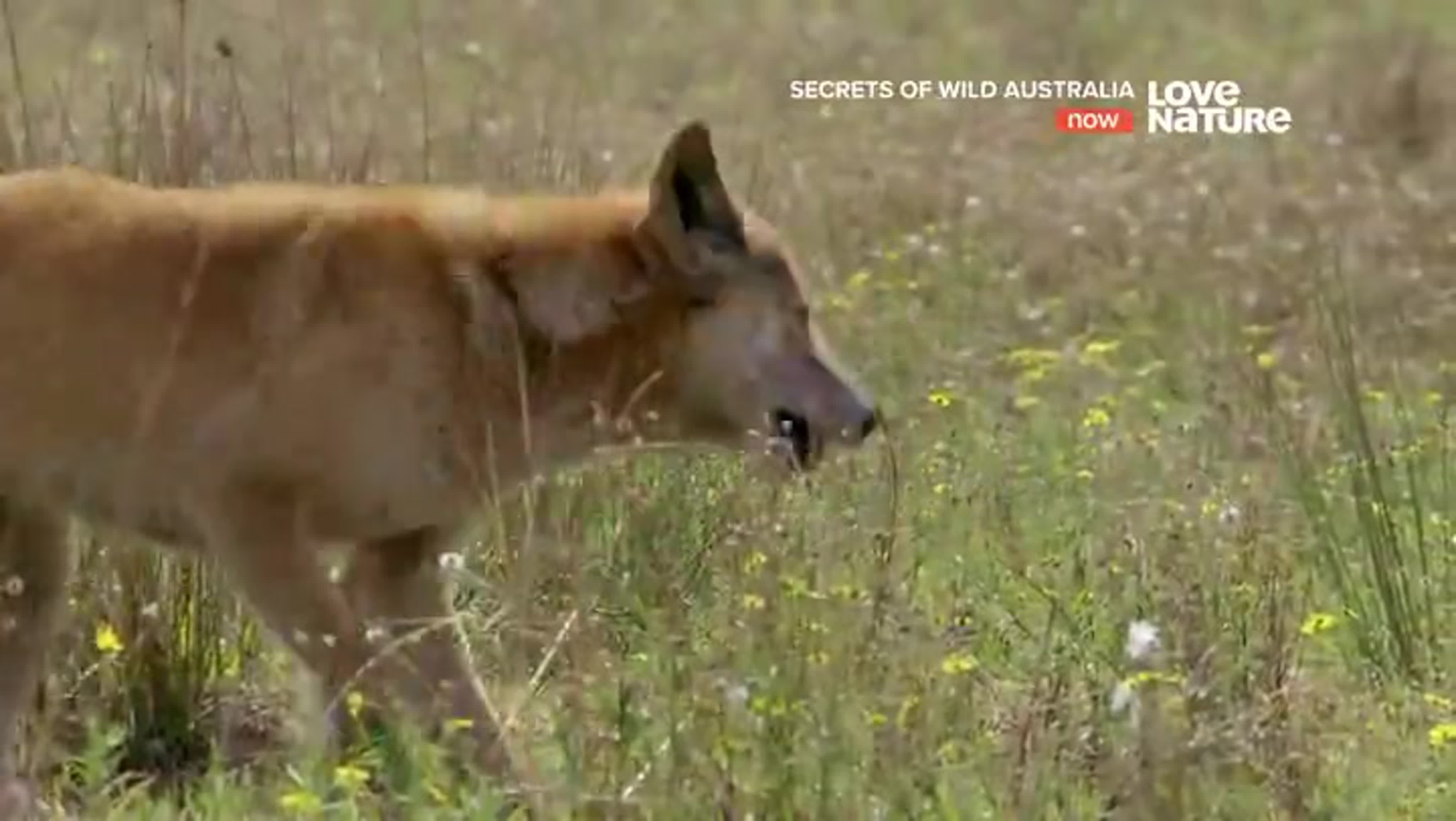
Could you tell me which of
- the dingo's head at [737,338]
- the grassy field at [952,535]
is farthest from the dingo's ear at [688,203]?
the grassy field at [952,535]

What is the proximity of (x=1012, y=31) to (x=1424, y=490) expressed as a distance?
392 inches

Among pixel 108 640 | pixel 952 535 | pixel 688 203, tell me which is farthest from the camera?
pixel 952 535

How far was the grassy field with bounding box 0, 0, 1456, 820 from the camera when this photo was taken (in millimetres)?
4363

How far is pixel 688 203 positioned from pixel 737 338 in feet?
1.01

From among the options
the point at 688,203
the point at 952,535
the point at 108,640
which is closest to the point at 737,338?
the point at 688,203

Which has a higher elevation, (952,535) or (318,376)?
(318,376)

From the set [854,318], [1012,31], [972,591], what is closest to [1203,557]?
[972,591]

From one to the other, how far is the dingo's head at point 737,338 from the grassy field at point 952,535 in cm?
19

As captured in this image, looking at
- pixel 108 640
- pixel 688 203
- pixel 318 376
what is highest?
pixel 688 203

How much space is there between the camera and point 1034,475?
7262 millimetres

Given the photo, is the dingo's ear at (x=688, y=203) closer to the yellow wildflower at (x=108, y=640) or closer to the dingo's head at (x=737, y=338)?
the dingo's head at (x=737, y=338)

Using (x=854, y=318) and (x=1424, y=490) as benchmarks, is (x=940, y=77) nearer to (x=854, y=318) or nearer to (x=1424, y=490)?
(x=854, y=318)

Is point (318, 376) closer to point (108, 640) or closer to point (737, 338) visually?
point (108, 640)

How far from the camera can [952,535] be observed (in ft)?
21.2
